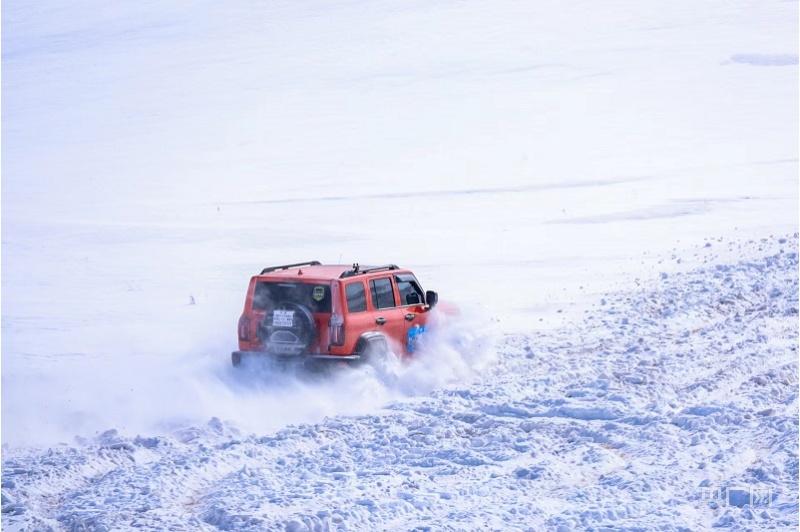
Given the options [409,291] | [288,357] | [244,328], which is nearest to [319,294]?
[288,357]

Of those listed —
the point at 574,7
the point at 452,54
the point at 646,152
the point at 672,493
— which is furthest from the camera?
the point at 574,7

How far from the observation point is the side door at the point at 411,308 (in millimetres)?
12836

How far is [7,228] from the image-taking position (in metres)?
26.7

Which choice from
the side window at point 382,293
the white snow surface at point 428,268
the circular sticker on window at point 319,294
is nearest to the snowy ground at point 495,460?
the white snow surface at point 428,268

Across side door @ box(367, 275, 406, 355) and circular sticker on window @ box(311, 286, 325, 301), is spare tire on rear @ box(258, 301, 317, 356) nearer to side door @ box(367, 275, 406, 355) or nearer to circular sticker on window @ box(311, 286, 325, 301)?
circular sticker on window @ box(311, 286, 325, 301)

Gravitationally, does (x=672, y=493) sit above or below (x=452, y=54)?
below

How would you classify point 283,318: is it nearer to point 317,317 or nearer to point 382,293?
point 317,317

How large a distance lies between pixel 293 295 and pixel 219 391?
1.23 m

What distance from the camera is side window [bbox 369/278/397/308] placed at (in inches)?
489

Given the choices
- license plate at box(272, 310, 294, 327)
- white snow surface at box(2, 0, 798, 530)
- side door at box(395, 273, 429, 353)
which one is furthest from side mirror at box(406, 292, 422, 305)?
license plate at box(272, 310, 294, 327)

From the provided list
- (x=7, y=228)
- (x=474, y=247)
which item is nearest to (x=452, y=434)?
(x=474, y=247)

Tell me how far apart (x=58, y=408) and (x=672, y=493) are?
6.27 metres

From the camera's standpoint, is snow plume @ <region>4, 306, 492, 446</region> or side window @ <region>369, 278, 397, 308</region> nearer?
snow plume @ <region>4, 306, 492, 446</region>

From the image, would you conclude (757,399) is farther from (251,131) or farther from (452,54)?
(452,54)
